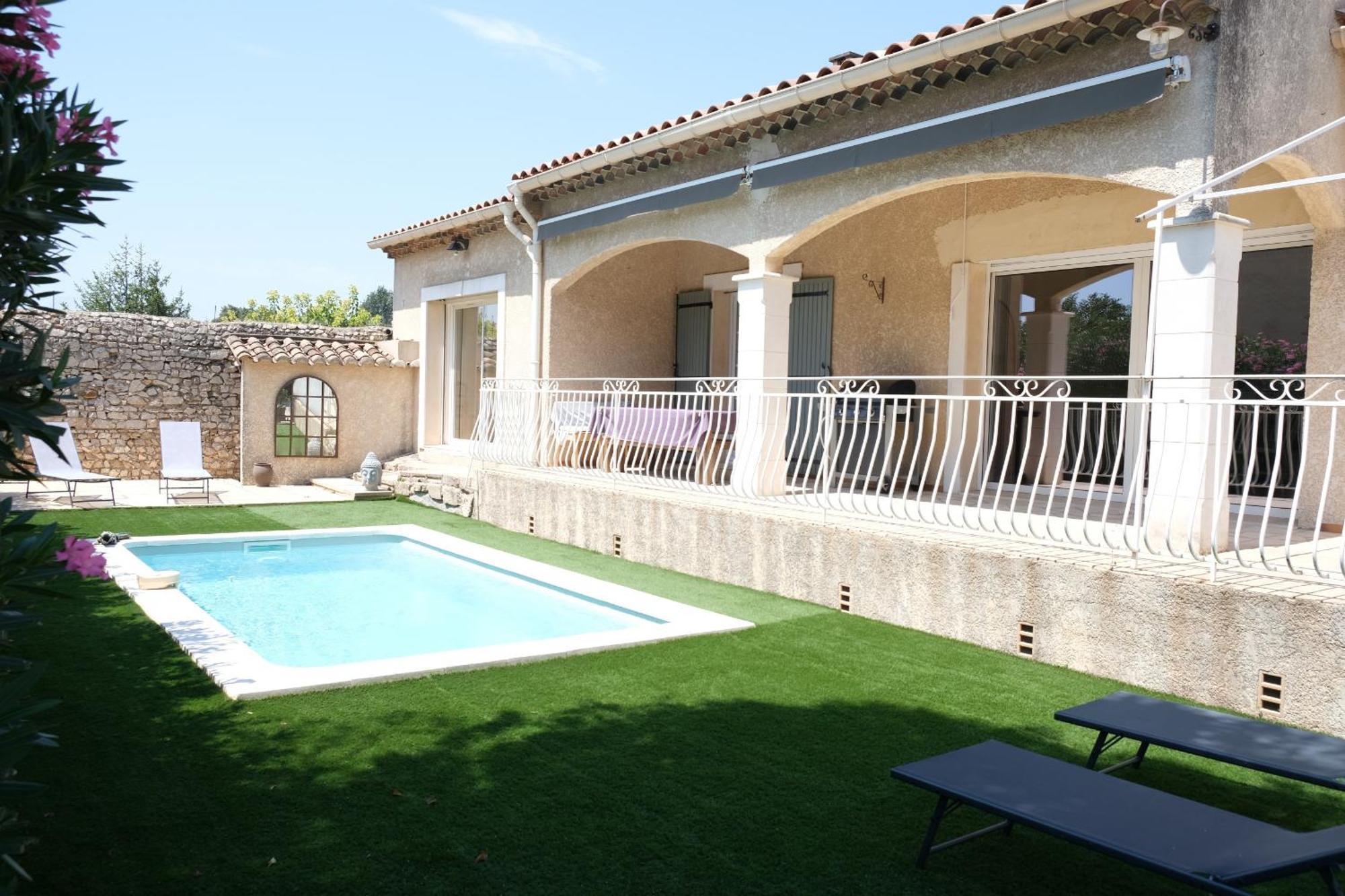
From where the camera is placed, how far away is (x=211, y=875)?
11.0ft

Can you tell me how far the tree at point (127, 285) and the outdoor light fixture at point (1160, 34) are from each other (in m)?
42.1

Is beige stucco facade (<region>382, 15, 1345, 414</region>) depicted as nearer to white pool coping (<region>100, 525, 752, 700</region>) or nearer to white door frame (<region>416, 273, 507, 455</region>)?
white door frame (<region>416, 273, 507, 455</region>)

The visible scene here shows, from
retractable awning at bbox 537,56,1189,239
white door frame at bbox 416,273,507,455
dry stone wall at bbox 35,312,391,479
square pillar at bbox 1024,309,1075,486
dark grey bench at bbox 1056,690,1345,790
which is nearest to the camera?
dark grey bench at bbox 1056,690,1345,790

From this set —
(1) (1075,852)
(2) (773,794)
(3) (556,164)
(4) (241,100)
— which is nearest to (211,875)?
(2) (773,794)

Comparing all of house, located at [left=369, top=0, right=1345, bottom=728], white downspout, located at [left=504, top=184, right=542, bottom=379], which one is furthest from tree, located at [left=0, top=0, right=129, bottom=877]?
white downspout, located at [left=504, top=184, right=542, bottom=379]

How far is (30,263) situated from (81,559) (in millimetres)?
798

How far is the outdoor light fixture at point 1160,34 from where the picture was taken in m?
6.29

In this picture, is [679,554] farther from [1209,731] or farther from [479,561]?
[1209,731]

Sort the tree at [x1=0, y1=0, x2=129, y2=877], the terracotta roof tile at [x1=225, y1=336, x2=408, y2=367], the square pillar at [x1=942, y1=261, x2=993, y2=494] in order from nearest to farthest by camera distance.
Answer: the tree at [x1=0, y1=0, x2=129, y2=877] → the square pillar at [x1=942, y1=261, x2=993, y2=494] → the terracotta roof tile at [x1=225, y1=336, x2=408, y2=367]

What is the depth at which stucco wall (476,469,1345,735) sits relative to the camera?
210 inches

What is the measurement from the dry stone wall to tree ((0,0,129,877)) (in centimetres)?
1526

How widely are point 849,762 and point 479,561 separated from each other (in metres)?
6.18

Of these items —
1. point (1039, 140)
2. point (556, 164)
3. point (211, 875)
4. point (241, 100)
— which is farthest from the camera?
point (241, 100)

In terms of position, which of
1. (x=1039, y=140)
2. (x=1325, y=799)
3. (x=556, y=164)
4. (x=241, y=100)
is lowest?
(x=1325, y=799)
